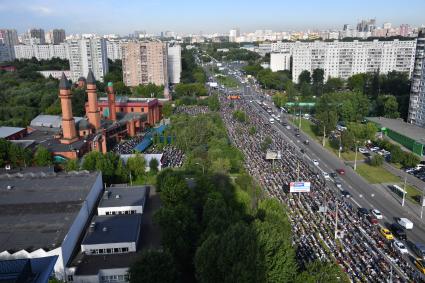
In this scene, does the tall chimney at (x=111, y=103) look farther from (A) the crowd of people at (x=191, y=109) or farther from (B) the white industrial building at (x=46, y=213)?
(B) the white industrial building at (x=46, y=213)

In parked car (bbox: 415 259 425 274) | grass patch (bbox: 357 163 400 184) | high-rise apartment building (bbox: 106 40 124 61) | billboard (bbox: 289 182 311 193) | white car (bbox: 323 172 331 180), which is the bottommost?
grass patch (bbox: 357 163 400 184)

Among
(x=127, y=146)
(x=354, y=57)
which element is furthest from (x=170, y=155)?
(x=354, y=57)

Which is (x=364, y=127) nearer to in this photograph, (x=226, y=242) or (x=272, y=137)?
(x=272, y=137)

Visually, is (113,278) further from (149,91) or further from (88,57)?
(88,57)

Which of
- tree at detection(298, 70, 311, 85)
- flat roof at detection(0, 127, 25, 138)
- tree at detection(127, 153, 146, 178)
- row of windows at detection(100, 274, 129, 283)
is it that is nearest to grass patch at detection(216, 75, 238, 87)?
tree at detection(298, 70, 311, 85)

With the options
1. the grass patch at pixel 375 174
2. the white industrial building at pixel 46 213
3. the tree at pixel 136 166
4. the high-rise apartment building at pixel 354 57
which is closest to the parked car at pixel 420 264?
the grass patch at pixel 375 174

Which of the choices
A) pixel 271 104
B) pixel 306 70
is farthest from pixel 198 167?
pixel 306 70

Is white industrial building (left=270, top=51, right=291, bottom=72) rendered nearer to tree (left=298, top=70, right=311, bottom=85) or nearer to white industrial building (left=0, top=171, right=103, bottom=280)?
tree (left=298, top=70, right=311, bottom=85)
